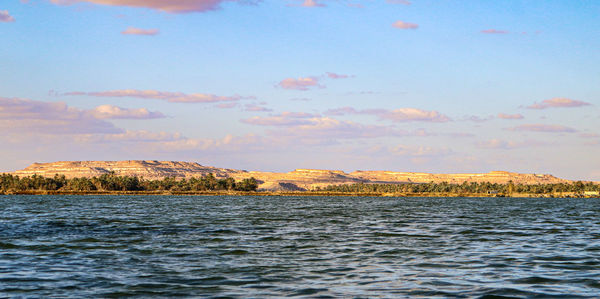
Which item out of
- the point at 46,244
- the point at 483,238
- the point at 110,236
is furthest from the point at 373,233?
the point at 46,244

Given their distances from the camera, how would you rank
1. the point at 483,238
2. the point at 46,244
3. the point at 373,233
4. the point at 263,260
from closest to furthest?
the point at 263,260 → the point at 46,244 → the point at 483,238 → the point at 373,233

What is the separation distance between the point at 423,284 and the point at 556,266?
1037 cm

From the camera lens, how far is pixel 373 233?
57000 mm

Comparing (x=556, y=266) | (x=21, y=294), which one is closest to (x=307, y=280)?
(x=21, y=294)

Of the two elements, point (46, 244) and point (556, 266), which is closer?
point (556, 266)

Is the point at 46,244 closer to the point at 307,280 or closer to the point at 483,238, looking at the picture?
the point at 307,280

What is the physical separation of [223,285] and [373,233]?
104 feet

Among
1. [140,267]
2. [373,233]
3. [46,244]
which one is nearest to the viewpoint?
[140,267]

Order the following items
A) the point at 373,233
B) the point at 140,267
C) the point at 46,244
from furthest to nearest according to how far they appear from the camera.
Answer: the point at 373,233
the point at 46,244
the point at 140,267

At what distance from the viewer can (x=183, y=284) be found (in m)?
26.8

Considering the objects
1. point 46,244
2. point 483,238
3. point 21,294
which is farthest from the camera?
point 483,238

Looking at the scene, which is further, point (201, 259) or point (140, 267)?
point (201, 259)

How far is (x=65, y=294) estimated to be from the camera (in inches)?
959

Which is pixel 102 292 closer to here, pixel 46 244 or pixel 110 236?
pixel 46 244
